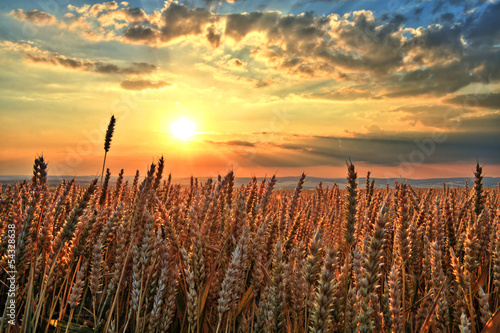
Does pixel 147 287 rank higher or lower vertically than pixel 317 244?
lower

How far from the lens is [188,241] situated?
2395 millimetres

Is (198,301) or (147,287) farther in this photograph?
(147,287)

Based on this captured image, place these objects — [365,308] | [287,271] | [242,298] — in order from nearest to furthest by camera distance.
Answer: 1. [365,308]
2. [287,271]
3. [242,298]

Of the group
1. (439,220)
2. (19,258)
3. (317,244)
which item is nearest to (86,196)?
(19,258)

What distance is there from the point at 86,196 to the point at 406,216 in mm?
2203

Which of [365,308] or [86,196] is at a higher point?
[86,196]

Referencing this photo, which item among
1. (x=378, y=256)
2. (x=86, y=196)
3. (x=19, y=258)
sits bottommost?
(x=19, y=258)

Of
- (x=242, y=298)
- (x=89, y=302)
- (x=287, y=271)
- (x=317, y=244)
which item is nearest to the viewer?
(x=317, y=244)

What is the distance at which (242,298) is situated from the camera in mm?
2096

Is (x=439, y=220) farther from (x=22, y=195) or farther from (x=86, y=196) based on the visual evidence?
(x=22, y=195)

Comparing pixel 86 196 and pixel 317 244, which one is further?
pixel 86 196

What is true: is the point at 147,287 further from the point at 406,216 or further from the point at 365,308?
the point at 406,216

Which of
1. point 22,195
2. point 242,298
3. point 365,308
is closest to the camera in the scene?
point 365,308

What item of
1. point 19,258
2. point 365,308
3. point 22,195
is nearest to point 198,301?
point 365,308
